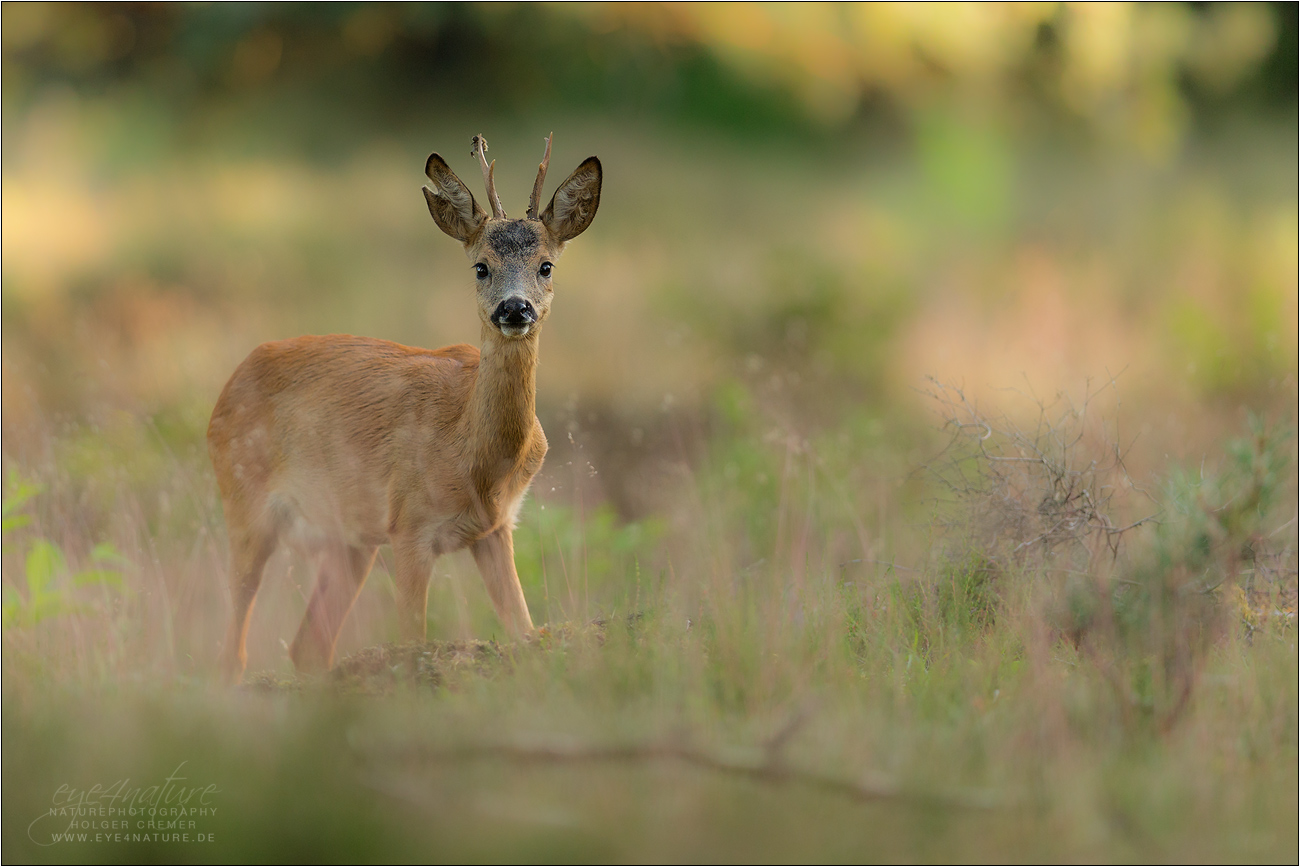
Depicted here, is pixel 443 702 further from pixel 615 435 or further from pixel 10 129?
pixel 10 129

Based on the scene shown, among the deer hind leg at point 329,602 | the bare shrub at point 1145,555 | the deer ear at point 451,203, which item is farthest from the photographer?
the deer hind leg at point 329,602

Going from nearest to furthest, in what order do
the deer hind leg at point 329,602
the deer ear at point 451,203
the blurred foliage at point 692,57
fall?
the deer ear at point 451,203 → the deer hind leg at point 329,602 → the blurred foliage at point 692,57

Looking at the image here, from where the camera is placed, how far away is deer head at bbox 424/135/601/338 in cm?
428

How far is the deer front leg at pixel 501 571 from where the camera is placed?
471cm

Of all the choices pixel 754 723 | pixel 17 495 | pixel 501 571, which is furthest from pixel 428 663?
pixel 17 495

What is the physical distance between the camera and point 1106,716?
3404 mm

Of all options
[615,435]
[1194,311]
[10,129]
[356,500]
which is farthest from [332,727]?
[10,129]

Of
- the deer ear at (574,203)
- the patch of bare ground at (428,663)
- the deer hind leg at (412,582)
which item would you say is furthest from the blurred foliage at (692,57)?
the patch of bare ground at (428,663)

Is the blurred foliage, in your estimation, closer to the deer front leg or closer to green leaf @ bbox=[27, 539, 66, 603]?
the deer front leg

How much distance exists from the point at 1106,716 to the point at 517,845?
1.78 meters

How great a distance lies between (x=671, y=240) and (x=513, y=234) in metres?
9.11

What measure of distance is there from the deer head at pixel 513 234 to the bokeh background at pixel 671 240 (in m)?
1.28

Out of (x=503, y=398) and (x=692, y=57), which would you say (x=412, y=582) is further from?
(x=692, y=57)

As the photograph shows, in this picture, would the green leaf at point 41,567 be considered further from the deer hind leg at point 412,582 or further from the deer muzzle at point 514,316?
the deer muzzle at point 514,316
